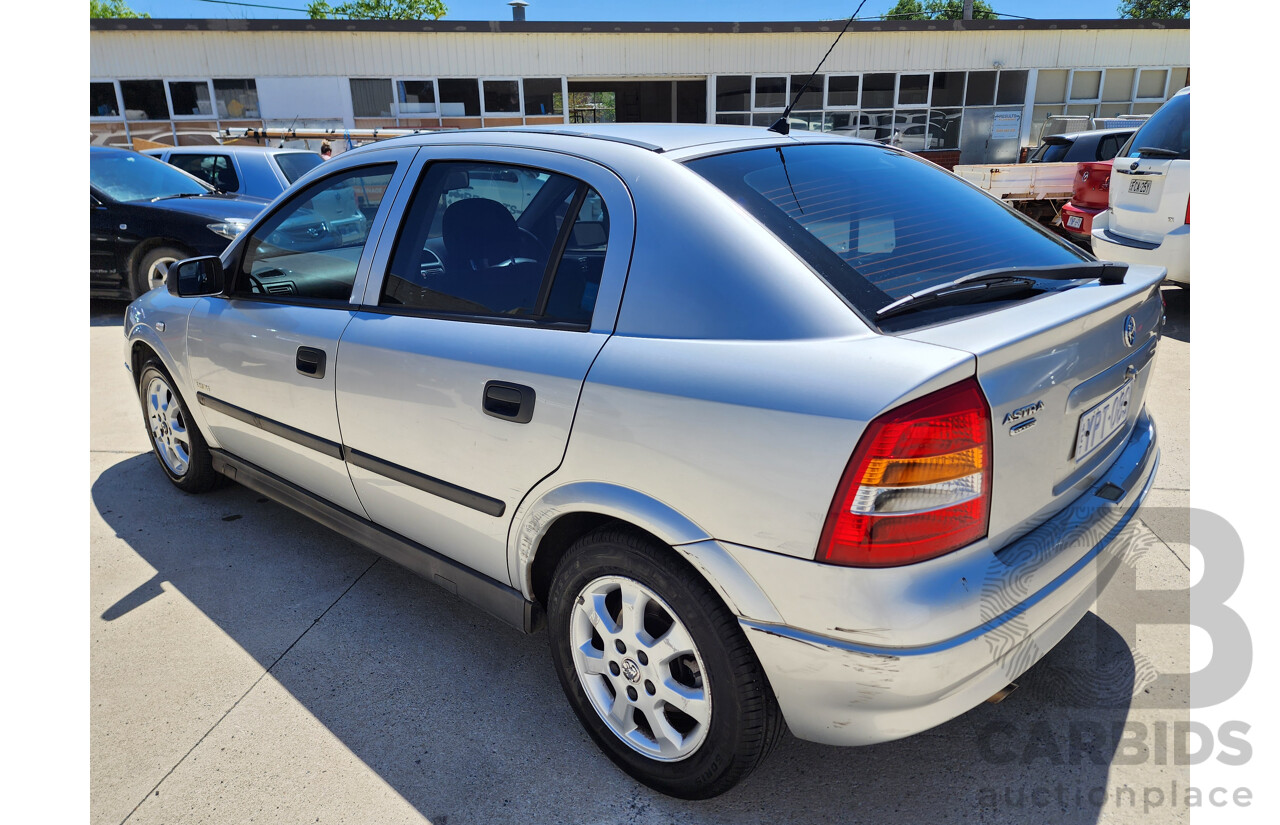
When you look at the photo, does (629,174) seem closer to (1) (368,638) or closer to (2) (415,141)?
(2) (415,141)

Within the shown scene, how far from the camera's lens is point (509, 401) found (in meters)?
2.06

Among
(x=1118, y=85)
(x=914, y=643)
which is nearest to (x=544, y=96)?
(x=1118, y=85)

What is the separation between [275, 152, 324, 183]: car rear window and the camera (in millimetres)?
10156

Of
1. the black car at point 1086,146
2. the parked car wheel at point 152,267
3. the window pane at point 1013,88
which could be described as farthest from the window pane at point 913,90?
the parked car wheel at point 152,267

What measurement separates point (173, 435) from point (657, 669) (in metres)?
3.11

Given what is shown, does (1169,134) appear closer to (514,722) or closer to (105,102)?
(514,722)

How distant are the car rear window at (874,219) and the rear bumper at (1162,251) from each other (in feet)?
15.1

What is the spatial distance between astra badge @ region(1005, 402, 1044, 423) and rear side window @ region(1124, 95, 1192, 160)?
572 cm

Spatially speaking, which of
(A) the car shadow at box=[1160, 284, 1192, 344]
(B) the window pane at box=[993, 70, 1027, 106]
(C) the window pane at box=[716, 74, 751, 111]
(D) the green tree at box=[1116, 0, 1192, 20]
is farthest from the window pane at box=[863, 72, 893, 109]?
(D) the green tree at box=[1116, 0, 1192, 20]

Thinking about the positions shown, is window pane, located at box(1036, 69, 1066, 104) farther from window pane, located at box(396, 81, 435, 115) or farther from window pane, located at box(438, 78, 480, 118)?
window pane, located at box(396, 81, 435, 115)

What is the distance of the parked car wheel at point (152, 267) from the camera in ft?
26.3

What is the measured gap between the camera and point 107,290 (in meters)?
8.28

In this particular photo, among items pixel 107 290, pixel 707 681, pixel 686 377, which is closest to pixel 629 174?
pixel 686 377

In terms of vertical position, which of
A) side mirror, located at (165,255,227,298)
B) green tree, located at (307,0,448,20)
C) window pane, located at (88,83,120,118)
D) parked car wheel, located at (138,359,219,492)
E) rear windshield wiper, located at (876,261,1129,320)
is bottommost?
parked car wheel, located at (138,359,219,492)
